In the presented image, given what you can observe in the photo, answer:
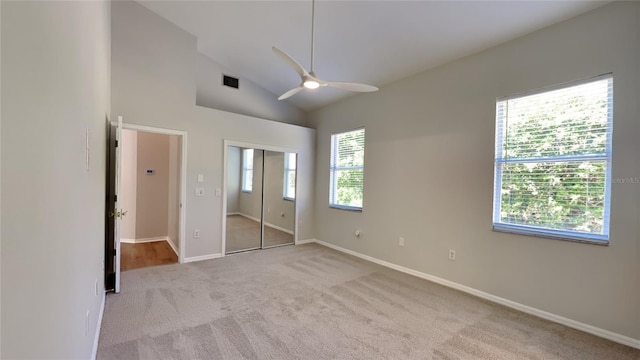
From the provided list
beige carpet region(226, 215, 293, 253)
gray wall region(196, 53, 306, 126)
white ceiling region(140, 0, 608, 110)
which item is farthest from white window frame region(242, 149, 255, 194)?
white ceiling region(140, 0, 608, 110)

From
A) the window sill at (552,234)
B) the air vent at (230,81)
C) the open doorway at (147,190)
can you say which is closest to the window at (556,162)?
the window sill at (552,234)

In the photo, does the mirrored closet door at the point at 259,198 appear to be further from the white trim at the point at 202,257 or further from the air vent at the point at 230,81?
the air vent at the point at 230,81

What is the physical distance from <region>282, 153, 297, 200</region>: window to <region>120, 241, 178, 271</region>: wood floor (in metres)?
2.29

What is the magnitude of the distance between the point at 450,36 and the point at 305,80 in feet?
6.28

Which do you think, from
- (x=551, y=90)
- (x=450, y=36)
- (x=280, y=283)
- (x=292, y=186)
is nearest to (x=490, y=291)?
(x=551, y=90)

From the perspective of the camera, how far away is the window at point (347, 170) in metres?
5.08

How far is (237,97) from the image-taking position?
5.28m

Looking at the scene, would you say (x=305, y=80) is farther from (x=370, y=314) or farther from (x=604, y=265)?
(x=604, y=265)

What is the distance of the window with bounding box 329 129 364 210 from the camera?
508 cm

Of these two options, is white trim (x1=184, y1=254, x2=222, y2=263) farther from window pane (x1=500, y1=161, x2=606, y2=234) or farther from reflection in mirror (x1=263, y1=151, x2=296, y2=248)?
window pane (x1=500, y1=161, x2=606, y2=234)

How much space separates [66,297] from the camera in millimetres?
1319

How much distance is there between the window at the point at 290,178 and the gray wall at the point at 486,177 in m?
1.16

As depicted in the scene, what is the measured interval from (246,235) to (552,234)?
4460 mm

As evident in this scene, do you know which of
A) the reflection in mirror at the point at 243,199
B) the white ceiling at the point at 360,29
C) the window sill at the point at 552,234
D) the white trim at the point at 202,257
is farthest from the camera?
the reflection in mirror at the point at 243,199
